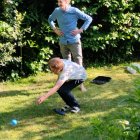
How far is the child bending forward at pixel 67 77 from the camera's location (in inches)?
221

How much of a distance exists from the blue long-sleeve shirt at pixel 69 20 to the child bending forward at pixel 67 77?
2.56 feet

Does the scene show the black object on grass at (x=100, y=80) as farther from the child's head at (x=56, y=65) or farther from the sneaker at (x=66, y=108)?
the child's head at (x=56, y=65)

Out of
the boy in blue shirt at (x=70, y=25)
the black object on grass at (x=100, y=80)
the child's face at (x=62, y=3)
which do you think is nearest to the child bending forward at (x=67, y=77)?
the boy in blue shirt at (x=70, y=25)

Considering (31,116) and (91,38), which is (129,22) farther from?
(31,116)

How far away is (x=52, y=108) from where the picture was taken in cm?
637

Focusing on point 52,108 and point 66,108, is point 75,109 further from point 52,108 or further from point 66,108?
point 52,108

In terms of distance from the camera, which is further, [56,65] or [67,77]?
[67,77]

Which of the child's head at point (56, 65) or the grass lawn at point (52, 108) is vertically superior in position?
the child's head at point (56, 65)

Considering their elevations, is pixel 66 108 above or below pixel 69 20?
below

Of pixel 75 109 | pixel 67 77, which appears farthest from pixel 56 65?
pixel 75 109

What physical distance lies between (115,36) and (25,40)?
1.89 meters

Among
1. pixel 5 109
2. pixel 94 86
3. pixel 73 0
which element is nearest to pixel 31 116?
pixel 5 109

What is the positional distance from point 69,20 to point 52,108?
4.69ft

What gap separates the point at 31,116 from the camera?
20.0 feet
